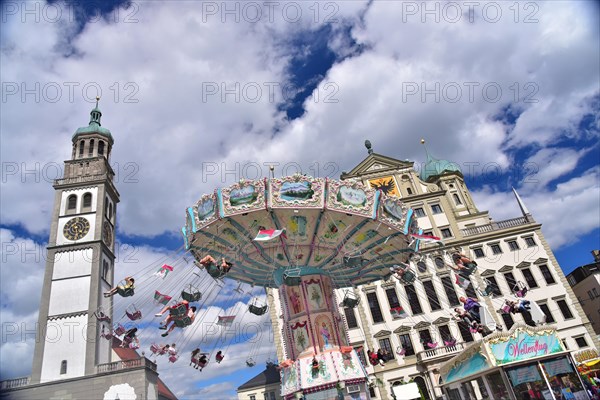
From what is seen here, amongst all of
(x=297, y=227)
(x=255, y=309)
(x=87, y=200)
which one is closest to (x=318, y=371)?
(x=255, y=309)

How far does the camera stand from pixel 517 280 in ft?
111

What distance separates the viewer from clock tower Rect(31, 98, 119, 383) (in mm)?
31125

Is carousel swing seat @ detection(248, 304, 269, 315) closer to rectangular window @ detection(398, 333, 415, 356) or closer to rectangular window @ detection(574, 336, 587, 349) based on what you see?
rectangular window @ detection(398, 333, 415, 356)

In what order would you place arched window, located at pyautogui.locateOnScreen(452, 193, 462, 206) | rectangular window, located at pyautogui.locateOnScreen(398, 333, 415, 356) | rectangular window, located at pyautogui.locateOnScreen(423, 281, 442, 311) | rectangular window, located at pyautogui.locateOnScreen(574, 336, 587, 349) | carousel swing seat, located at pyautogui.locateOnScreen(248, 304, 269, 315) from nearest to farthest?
carousel swing seat, located at pyautogui.locateOnScreen(248, 304, 269, 315) → rectangular window, located at pyautogui.locateOnScreen(574, 336, 587, 349) → rectangular window, located at pyautogui.locateOnScreen(398, 333, 415, 356) → rectangular window, located at pyautogui.locateOnScreen(423, 281, 442, 311) → arched window, located at pyautogui.locateOnScreen(452, 193, 462, 206)

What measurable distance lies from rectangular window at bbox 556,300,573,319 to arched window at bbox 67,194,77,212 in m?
43.2

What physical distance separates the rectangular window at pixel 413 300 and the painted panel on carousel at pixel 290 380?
1847 centimetres

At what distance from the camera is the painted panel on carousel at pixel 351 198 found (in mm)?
15812

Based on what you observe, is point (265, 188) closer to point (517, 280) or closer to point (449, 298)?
point (449, 298)

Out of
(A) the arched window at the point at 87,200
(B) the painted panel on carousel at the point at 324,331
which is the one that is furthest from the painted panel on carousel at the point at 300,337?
(A) the arched window at the point at 87,200

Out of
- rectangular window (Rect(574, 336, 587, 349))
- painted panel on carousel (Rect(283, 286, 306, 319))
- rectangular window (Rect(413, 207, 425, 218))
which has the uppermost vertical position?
rectangular window (Rect(413, 207, 425, 218))

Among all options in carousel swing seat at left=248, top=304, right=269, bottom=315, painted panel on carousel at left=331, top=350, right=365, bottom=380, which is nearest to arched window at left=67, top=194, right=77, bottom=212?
carousel swing seat at left=248, top=304, right=269, bottom=315

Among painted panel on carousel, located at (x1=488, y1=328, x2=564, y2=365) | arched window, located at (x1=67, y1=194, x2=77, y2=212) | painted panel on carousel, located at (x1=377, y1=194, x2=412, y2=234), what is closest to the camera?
painted panel on carousel, located at (x1=488, y1=328, x2=564, y2=365)

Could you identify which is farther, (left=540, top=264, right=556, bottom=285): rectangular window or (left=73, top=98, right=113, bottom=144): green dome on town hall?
(left=73, top=98, right=113, bottom=144): green dome on town hall

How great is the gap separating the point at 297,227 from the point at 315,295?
11.5 ft
